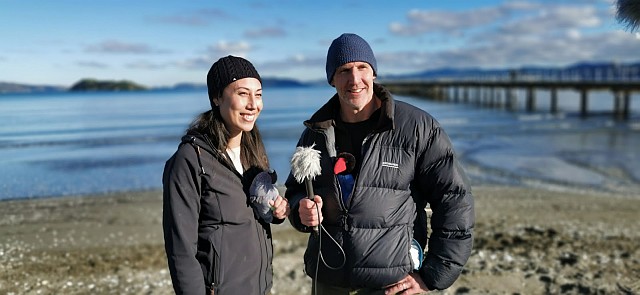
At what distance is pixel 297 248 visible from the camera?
823 cm

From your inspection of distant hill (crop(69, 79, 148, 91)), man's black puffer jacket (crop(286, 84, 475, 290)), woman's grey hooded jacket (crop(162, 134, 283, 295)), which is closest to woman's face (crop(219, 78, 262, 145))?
woman's grey hooded jacket (crop(162, 134, 283, 295))

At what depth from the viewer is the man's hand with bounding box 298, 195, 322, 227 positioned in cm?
278

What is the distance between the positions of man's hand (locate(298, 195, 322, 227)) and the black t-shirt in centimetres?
32

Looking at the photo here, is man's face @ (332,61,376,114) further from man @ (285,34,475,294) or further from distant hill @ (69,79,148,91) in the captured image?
distant hill @ (69,79,148,91)

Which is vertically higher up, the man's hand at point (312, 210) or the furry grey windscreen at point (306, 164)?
the furry grey windscreen at point (306, 164)

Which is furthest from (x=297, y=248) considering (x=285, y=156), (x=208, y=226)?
(x=285, y=156)

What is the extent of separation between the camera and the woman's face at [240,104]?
2840mm

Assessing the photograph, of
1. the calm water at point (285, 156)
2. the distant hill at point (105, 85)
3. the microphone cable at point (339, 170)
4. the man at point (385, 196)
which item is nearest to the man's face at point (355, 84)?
the man at point (385, 196)

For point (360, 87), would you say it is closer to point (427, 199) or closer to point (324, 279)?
point (427, 199)

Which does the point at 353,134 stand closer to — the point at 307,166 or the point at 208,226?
the point at 307,166

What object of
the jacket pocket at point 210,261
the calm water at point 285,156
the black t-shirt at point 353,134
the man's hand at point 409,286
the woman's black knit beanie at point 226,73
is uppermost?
the woman's black knit beanie at point 226,73

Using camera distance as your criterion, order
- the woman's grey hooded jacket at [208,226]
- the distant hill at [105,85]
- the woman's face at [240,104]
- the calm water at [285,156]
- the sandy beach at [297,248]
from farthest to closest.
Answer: the distant hill at [105,85]
the calm water at [285,156]
the sandy beach at [297,248]
the woman's face at [240,104]
the woman's grey hooded jacket at [208,226]

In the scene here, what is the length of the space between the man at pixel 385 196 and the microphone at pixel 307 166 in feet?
0.26

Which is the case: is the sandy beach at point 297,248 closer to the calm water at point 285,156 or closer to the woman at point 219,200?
the calm water at point 285,156
